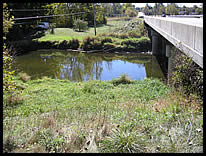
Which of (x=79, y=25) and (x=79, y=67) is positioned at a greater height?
(x=79, y=25)

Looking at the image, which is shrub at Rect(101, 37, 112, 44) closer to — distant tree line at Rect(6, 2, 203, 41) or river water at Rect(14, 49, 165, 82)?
river water at Rect(14, 49, 165, 82)

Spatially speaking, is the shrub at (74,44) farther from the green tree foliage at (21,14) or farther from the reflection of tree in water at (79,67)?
the green tree foliage at (21,14)

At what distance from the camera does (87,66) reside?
28953mm

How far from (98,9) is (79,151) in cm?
6266

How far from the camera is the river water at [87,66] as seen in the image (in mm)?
23478

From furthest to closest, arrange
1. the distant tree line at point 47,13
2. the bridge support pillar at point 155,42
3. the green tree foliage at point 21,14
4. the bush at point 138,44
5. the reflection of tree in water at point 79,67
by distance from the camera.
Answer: the distant tree line at point 47,13 → the green tree foliage at point 21,14 → the bush at point 138,44 → the bridge support pillar at point 155,42 → the reflection of tree in water at point 79,67

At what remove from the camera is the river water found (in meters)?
23.5

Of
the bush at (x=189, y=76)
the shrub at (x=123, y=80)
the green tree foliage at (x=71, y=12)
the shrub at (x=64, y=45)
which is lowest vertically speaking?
the shrub at (x=123, y=80)

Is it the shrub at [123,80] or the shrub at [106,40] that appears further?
the shrub at [106,40]

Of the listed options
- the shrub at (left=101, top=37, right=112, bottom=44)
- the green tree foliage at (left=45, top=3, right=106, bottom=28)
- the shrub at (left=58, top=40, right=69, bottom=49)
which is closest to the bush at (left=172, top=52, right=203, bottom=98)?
the shrub at (left=101, top=37, right=112, bottom=44)

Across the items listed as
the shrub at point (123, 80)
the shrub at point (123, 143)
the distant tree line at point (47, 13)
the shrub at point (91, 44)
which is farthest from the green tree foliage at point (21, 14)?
the shrub at point (123, 143)

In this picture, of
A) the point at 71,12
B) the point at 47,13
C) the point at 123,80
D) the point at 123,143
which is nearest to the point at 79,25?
the point at 47,13

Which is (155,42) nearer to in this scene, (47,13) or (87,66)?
(87,66)

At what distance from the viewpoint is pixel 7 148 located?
4.32 meters
